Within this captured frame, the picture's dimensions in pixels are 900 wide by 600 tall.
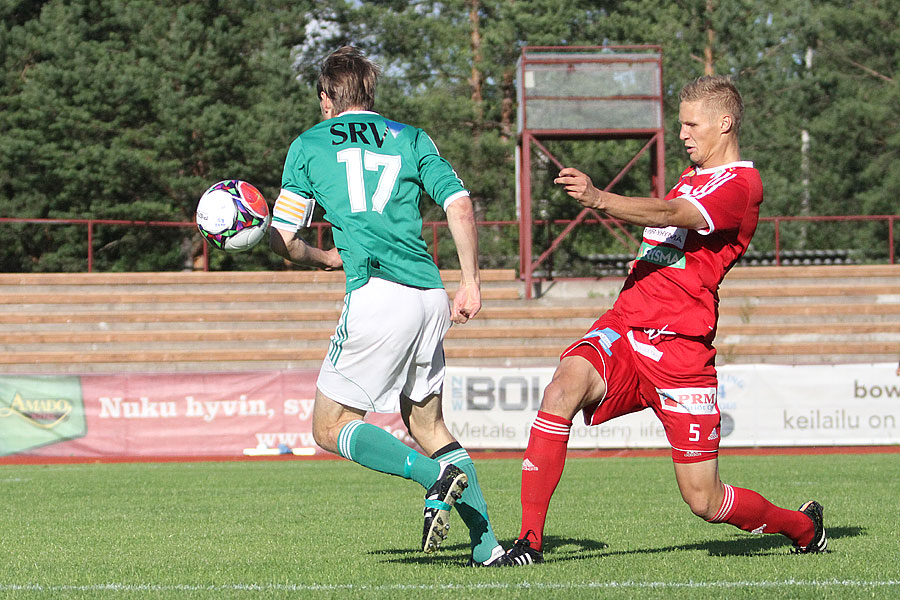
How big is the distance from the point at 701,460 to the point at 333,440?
1605mm

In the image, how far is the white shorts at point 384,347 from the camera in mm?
4613

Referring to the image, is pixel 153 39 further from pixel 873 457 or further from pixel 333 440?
pixel 333 440

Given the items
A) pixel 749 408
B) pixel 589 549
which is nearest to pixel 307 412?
pixel 749 408

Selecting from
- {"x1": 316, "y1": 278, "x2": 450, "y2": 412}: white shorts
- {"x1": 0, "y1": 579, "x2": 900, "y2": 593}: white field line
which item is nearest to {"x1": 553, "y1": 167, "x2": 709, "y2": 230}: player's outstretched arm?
{"x1": 316, "y1": 278, "x2": 450, "y2": 412}: white shorts

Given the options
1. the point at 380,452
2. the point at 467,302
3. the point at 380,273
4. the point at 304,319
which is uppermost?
the point at 380,273

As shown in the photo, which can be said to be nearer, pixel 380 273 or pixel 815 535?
pixel 380 273

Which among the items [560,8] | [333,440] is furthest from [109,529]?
[560,8]

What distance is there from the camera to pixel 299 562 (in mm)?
5031

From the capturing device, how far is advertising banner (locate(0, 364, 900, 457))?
15.9 m

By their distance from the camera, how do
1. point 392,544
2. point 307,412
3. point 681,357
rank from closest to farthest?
point 681,357
point 392,544
point 307,412

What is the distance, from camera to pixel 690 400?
193 inches

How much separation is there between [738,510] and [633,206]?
1.53 metres

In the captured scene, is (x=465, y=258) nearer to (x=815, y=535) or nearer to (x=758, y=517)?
(x=758, y=517)

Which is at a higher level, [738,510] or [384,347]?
[384,347]
